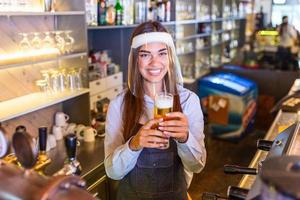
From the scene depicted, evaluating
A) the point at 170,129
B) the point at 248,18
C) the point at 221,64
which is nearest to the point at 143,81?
the point at 170,129

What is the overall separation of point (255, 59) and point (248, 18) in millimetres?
1494

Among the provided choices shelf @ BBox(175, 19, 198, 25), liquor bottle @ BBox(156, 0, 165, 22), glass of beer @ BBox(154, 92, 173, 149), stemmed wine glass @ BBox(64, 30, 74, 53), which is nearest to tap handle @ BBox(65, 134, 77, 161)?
glass of beer @ BBox(154, 92, 173, 149)

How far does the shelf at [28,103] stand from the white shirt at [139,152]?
32.5 inches

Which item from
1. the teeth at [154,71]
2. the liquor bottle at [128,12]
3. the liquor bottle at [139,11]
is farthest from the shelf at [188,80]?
the teeth at [154,71]

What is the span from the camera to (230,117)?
5.16 m

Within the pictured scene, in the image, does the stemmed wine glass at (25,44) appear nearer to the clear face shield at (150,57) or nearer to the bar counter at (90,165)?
the bar counter at (90,165)

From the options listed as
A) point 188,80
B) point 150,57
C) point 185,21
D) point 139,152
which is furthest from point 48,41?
point 188,80

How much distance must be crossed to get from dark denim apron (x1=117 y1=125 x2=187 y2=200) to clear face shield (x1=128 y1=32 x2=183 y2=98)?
241mm

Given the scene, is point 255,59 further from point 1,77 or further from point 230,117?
point 1,77

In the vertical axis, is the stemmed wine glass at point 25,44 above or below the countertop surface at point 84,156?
above

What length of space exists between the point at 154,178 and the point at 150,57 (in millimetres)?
616

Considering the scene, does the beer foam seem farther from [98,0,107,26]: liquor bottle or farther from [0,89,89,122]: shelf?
[98,0,107,26]: liquor bottle

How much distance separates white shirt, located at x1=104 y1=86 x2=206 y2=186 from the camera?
5.26ft

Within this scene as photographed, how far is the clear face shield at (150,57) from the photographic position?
174 centimetres
